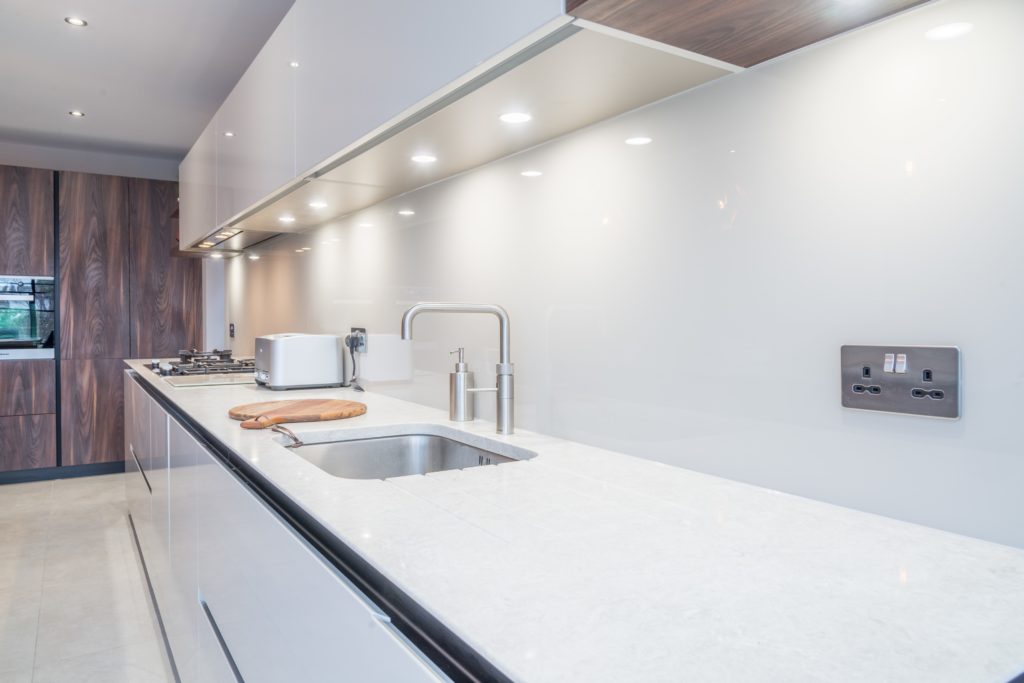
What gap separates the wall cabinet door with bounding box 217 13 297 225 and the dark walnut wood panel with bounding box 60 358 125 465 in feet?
8.83

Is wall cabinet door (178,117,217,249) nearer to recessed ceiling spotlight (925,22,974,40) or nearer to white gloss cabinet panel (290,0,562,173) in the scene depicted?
white gloss cabinet panel (290,0,562,173)

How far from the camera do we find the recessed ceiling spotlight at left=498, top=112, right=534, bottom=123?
135 cm

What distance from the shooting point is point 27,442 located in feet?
15.1

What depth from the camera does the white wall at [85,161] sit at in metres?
4.91

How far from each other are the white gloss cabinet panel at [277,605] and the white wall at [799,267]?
68cm

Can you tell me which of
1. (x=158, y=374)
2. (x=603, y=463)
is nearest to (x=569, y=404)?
(x=603, y=463)

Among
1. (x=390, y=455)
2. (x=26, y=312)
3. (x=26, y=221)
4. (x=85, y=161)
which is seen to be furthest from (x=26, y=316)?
(x=390, y=455)

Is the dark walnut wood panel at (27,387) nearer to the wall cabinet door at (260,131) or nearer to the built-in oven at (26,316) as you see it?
the built-in oven at (26,316)

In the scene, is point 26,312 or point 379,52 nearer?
point 379,52

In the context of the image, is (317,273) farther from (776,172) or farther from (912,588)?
(912,588)

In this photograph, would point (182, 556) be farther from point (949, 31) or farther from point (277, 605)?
point (949, 31)

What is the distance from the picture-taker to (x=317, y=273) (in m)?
3.09

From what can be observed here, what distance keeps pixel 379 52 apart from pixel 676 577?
1.22 m

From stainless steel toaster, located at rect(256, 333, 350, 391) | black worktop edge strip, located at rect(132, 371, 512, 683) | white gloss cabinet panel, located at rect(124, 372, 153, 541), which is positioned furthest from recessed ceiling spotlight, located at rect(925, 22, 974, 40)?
white gloss cabinet panel, located at rect(124, 372, 153, 541)
